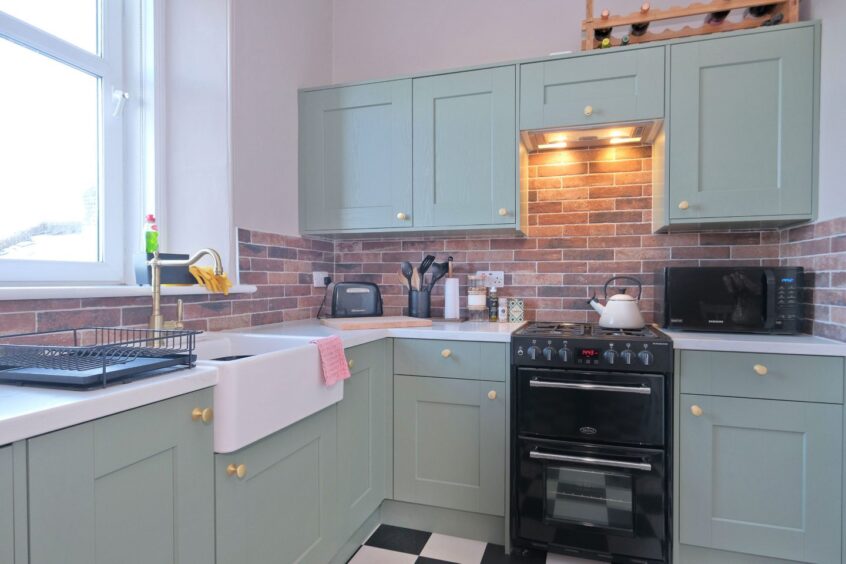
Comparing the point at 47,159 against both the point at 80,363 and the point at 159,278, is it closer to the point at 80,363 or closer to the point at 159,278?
the point at 159,278

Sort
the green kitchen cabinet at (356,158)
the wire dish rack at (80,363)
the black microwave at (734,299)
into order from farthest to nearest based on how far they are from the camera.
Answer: the green kitchen cabinet at (356,158)
the black microwave at (734,299)
the wire dish rack at (80,363)

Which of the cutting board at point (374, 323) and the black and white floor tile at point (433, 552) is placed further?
the cutting board at point (374, 323)

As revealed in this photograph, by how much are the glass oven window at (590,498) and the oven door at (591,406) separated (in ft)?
0.45

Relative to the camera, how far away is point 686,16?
6.80 ft

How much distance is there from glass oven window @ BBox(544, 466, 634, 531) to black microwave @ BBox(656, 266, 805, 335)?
72 cm

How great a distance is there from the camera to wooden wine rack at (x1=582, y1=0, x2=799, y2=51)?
191 centimetres

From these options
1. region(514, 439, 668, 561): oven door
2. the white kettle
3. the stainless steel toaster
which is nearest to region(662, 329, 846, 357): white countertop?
the white kettle

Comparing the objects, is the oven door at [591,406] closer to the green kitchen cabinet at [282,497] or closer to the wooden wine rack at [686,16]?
the green kitchen cabinet at [282,497]

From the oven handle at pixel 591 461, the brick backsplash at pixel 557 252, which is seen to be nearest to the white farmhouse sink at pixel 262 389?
the brick backsplash at pixel 557 252

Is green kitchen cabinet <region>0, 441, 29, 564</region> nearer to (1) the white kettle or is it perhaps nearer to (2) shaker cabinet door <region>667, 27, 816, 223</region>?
(1) the white kettle

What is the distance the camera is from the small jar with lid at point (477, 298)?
247 centimetres

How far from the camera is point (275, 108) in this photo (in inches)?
91.8

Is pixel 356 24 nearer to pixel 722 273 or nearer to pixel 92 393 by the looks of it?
pixel 722 273

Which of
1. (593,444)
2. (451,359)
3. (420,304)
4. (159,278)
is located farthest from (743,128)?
(159,278)
